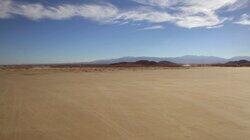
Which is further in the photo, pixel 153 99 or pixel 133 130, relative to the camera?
pixel 153 99

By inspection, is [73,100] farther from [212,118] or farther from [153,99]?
[212,118]

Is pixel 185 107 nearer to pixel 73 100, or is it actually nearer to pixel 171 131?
pixel 171 131

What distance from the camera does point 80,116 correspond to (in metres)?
7.73

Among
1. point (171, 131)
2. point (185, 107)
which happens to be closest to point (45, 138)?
point (171, 131)

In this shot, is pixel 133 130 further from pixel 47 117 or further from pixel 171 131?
pixel 47 117

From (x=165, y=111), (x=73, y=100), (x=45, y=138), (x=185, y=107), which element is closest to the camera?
(x=45, y=138)

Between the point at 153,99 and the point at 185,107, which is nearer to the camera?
the point at 185,107

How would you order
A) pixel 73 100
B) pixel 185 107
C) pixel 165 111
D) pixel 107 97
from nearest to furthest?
pixel 165 111
pixel 185 107
pixel 73 100
pixel 107 97

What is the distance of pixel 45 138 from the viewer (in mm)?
5852

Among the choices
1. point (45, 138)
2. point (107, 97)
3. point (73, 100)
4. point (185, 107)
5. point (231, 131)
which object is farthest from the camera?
point (107, 97)

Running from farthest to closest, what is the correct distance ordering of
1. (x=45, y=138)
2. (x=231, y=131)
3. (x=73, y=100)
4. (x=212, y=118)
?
(x=73, y=100) → (x=212, y=118) → (x=231, y=131) → (x=45, y=138)

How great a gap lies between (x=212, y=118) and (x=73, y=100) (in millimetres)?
4638

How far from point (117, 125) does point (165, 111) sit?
1883 millimetres

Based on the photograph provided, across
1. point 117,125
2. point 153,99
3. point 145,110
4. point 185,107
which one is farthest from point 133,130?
point 153,99
